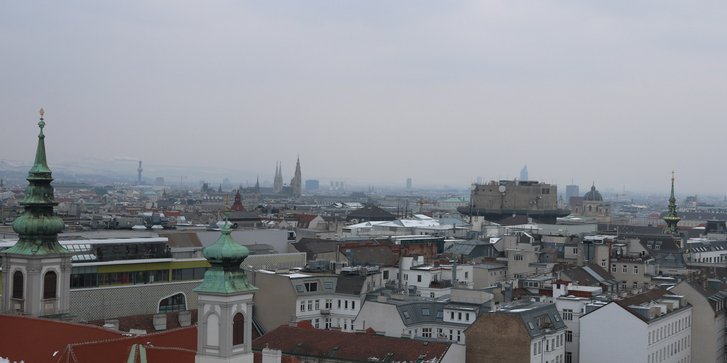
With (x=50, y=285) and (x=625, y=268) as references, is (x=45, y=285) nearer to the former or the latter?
(x=50, y=285)

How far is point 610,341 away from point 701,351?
53.1ft

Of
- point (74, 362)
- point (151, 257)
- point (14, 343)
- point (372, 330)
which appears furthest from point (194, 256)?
point (74, 362)

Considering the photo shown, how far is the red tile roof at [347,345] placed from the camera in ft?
206

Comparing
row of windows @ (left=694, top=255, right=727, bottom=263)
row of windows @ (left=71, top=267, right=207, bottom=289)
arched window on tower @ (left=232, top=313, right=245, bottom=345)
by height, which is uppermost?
arched window on tower @ (left=232, top=313, right=245, bottom=345)

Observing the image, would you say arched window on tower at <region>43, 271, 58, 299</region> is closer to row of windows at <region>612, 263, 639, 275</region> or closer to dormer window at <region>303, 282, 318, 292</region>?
dormer window at <region>303, 282, 318, 292</region>

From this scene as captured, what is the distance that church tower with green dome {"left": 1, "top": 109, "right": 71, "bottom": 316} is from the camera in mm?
54469

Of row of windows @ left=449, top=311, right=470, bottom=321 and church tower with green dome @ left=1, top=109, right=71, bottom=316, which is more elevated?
church tower with green dome @ left=1, top=109, right=71, bottom=316

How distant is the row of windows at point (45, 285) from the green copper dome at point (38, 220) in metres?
1.19

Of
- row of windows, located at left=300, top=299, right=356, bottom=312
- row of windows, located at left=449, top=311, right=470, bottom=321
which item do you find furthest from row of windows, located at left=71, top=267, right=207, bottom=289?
row of windows, located at left=449, top=311, right=470, bottom=321

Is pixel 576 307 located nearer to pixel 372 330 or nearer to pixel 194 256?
pixel 372 330

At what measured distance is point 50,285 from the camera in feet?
181

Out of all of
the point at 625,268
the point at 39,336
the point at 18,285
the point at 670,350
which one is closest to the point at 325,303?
the point at 670,350

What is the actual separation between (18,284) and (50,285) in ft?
5.18

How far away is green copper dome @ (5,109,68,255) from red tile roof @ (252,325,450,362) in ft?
50.2
